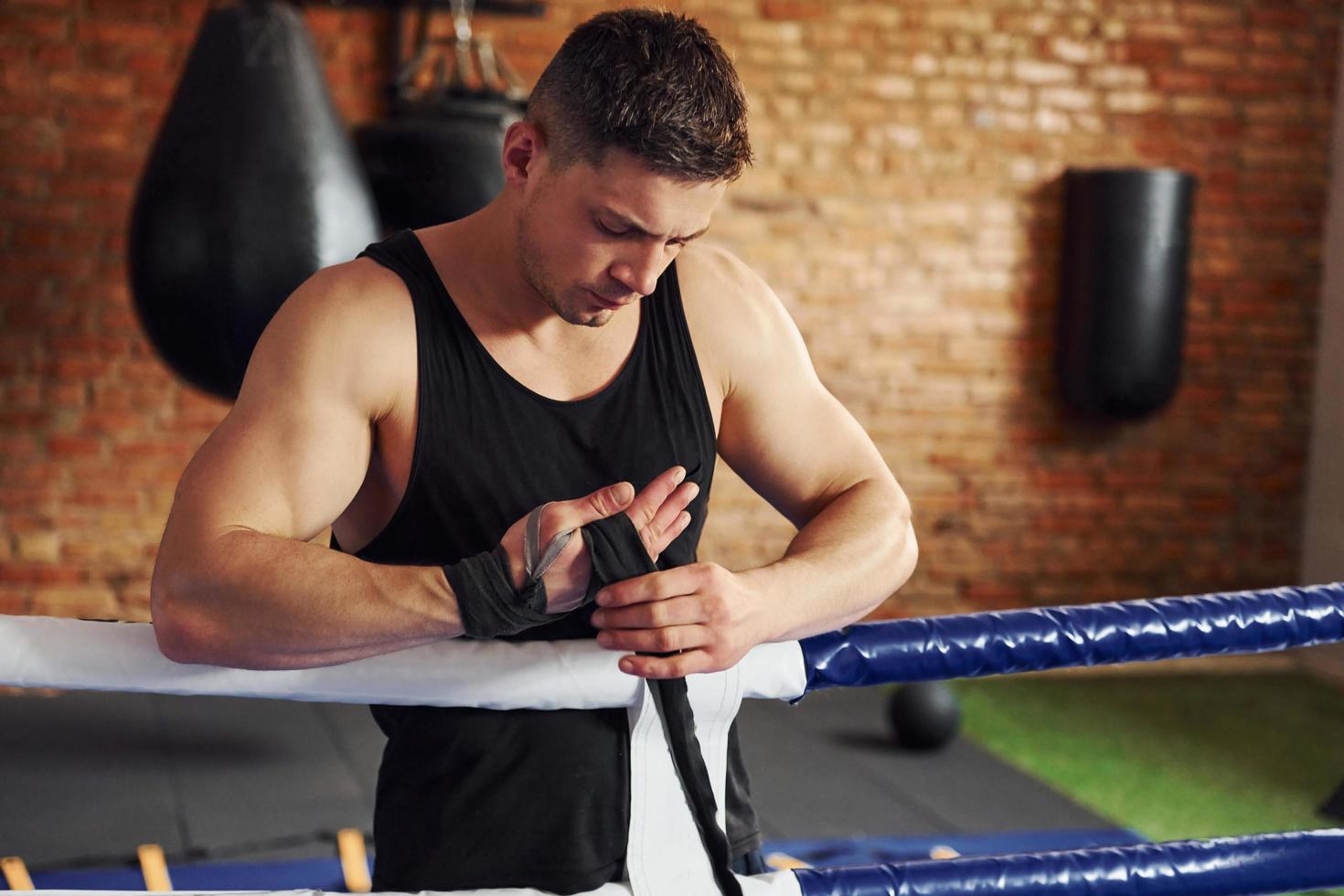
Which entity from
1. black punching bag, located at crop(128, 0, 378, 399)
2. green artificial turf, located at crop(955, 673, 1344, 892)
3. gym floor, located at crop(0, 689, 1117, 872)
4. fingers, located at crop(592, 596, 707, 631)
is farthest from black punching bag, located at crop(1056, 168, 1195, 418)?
fingers, located at crop(592, 596, 707, 631)

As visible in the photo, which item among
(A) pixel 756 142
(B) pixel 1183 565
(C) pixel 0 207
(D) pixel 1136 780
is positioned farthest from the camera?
(B) pixel 1183 565

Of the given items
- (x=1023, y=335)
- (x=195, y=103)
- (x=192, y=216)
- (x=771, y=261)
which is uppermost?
(x=195, y=103)

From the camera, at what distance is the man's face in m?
1.14

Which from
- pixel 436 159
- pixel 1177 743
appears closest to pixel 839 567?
pixel 436 159

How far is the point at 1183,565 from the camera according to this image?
197 inches

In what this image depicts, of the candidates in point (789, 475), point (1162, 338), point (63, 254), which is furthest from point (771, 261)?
point (789, 475)

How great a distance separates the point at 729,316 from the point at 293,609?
0.55m

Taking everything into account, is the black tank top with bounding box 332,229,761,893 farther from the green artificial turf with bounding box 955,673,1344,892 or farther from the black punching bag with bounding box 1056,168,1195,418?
the black punching bag with bounding box 1056,168,1195,418

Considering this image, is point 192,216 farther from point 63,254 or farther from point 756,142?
point 756,142

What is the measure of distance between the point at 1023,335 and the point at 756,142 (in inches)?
48.1

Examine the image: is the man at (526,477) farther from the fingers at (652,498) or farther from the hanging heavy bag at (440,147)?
the hanging heavy bag at (440,147)

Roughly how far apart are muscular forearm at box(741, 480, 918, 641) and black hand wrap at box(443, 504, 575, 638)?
19cm

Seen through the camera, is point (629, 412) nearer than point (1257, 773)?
Yes

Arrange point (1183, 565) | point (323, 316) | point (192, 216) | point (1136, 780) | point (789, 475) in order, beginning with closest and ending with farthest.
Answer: point (323, 316)
point (789, 475)
point (192, 216)
point (1136, 780)
point (1183, 565)
